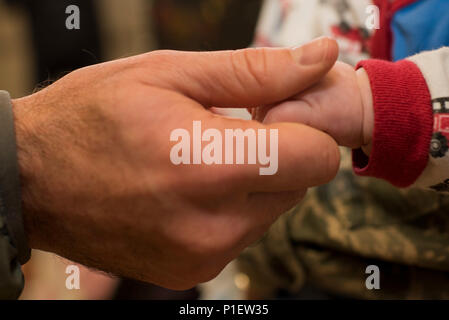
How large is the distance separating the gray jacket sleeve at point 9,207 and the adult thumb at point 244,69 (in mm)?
147

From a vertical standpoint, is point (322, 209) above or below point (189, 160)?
below

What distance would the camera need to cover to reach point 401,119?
508 millimetres

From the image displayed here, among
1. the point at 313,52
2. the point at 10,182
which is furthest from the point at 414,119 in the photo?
the point at 10,182

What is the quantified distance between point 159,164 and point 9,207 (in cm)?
15

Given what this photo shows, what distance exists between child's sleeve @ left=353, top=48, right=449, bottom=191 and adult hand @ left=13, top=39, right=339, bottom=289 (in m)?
0.06

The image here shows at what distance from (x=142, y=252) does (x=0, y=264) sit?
132 mm

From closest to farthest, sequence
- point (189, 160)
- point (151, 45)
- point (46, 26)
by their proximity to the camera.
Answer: point (189, 160) < point (46, 26) < point (151, 45)

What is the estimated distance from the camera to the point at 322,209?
655 mm

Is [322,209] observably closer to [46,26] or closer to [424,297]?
[424,297]

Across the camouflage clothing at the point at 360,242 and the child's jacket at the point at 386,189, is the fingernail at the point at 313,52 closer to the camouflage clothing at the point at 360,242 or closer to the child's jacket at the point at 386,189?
the child's jacket at the point at 386,189

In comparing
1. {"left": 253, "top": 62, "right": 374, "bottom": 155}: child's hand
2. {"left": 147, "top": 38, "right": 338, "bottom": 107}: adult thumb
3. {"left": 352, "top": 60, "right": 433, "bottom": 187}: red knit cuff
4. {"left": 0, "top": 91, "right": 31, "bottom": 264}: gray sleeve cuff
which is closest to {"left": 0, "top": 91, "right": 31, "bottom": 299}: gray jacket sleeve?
{"left": 0, "top": 91, "right": 31, "bottom": 264}: gray sleeve cuff

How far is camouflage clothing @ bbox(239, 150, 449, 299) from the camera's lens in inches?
23.2

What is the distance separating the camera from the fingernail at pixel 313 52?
18.9 inches

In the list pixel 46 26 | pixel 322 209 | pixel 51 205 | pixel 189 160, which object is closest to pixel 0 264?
pixel 51 205
